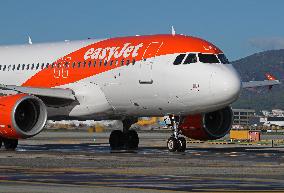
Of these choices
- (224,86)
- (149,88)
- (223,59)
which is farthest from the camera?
(149,88)

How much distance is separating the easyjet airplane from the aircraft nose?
3 centimetres

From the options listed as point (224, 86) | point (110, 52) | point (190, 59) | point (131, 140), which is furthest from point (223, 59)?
point (131, 140)

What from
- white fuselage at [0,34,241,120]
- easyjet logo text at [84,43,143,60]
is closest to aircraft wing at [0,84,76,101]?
white fuselage at [0,34,241,120]

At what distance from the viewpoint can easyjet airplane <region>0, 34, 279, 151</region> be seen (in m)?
36.5

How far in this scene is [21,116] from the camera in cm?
3750

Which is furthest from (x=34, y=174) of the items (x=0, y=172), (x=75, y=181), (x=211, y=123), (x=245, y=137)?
(x=245, y=137)

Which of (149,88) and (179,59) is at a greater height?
(179,59)

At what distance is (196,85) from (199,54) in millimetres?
1731

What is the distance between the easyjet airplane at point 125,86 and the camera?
36.5 meters

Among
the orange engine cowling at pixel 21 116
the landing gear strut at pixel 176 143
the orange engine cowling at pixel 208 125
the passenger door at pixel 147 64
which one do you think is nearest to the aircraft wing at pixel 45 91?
the orange engine cowling at pixel 21 116

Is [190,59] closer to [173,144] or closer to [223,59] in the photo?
[223,59]

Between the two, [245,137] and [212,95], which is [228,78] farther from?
[245,137]

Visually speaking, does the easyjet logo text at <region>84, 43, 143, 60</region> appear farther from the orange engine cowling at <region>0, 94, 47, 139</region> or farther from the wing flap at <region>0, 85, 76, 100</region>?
the orange engine cowling at <region>0, 94, 47, 139</region>

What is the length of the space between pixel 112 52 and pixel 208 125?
19.0 ft
